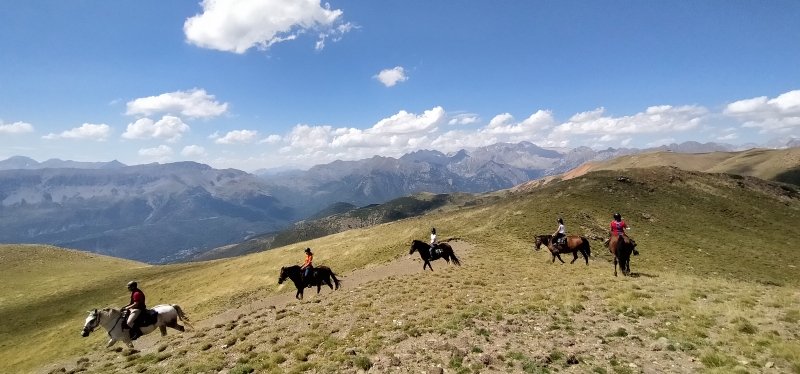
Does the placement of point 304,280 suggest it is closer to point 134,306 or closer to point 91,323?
point 134,306

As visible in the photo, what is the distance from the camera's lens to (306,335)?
18.5m

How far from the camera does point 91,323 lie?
18516 mm

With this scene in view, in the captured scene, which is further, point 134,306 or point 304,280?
point 304,280

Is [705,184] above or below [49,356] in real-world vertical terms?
above

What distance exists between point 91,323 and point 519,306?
73.0ft

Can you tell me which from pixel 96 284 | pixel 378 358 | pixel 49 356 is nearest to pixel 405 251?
pixel 378 358

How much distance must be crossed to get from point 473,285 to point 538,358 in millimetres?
13518

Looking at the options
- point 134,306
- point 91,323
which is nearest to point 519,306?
point 134,306

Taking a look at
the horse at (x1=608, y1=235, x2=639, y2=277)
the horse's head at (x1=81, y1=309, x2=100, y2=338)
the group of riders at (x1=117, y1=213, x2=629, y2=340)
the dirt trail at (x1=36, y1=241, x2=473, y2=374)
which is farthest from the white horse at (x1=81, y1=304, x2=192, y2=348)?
the horse at (x1=608, y1=235, x2=639, y2=277)

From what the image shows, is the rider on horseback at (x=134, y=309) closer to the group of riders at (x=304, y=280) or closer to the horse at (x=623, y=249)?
the group of riders at (x=304, y=280)

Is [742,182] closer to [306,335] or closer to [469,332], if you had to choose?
[469,332]

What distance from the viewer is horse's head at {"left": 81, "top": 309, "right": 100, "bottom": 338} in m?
18.2

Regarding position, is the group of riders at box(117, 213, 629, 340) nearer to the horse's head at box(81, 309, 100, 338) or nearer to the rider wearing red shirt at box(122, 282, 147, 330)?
the rider wearing red shirt at box(122, 282, 147, 330)

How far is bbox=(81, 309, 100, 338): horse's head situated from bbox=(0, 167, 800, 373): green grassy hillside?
7.45 ft
